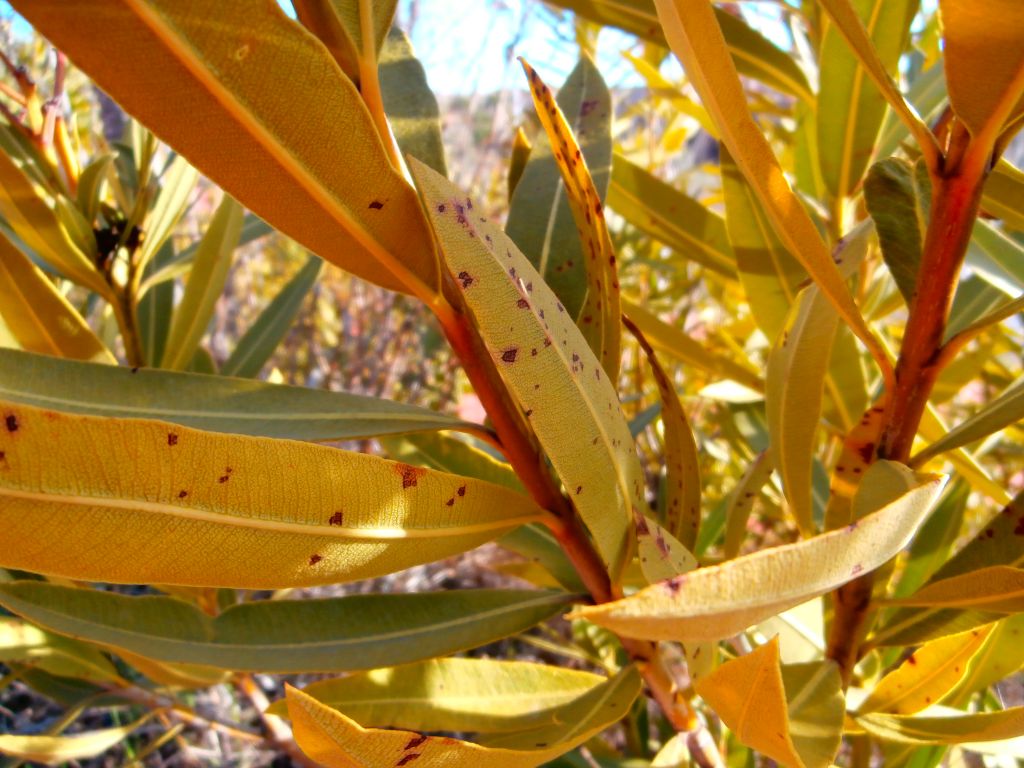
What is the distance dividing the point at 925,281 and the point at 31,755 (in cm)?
98

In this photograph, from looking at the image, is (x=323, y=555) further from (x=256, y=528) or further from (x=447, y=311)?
(x=447, y=311)

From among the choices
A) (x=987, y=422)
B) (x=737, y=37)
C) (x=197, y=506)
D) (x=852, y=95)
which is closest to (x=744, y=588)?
(x=197, y=506)

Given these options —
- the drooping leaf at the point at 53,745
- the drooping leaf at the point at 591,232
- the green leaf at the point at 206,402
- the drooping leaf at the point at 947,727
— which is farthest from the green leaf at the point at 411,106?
the drooping leaf at the point at 53,745

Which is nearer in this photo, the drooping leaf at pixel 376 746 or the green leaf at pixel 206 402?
the drooping leaf at pixel 376 746

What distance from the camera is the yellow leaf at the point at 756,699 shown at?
454 mm

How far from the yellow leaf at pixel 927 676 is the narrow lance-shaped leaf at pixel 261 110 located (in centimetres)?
56

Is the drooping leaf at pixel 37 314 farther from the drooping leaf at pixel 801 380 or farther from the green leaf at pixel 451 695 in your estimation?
the drooping leaf at pixel 801 380

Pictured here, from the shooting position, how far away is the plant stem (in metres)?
0.56

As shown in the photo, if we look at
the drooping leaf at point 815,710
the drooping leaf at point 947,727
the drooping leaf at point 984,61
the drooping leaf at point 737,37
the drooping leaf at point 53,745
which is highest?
the drooping leaf at point 737,37

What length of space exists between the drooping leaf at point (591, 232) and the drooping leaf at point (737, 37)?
380 millimetres

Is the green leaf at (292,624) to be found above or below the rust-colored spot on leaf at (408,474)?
below

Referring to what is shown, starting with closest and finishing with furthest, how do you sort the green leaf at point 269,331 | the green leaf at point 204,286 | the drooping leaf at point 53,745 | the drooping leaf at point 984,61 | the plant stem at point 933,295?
the drooping leaf at point 984,61, the plant stem at point 933,295, the drooping leaf at point 53,745, the green leaf at point 204,286, the green leaf at point 269,331

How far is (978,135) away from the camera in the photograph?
0.52 meters

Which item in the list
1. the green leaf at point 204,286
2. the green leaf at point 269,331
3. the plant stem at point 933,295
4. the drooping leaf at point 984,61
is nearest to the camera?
the drooping leaf at point 984,61
